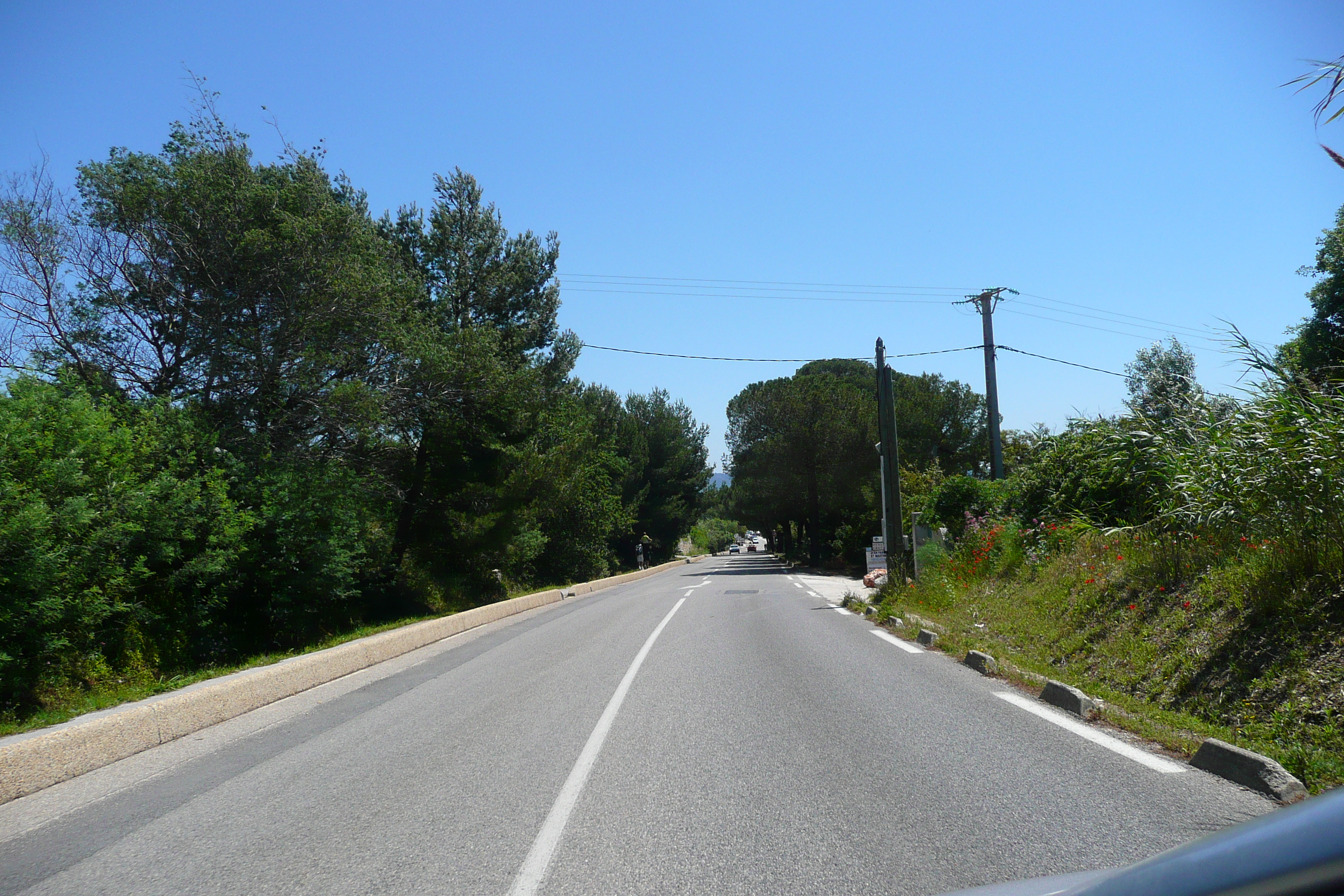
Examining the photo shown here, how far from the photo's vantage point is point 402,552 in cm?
2850

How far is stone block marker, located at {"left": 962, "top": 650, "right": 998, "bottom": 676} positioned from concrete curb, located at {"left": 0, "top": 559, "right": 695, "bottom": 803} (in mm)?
8198

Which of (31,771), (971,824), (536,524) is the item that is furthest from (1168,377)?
(536,524)

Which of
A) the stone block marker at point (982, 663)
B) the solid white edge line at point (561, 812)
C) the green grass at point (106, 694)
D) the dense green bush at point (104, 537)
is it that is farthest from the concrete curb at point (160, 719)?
the stone block marker at point (982, 663)

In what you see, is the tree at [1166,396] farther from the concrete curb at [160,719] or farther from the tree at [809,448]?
the tree at [809,448]

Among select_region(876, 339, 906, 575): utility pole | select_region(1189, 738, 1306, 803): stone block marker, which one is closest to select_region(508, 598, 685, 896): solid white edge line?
select_region(1189, 738, 1306, 803): stone block marker

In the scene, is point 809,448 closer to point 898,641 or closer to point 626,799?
point 898,641

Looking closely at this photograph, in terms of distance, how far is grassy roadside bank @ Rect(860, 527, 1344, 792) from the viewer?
5.45m

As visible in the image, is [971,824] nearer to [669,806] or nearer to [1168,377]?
[669,806]

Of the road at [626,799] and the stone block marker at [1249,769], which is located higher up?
the stone block marker at [1249,769]

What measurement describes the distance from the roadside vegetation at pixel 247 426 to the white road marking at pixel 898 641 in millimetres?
10153

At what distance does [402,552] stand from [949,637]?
21463 millimetres

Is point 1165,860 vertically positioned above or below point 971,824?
above

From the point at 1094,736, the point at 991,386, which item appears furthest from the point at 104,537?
the point at 991,386

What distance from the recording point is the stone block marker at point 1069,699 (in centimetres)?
680
